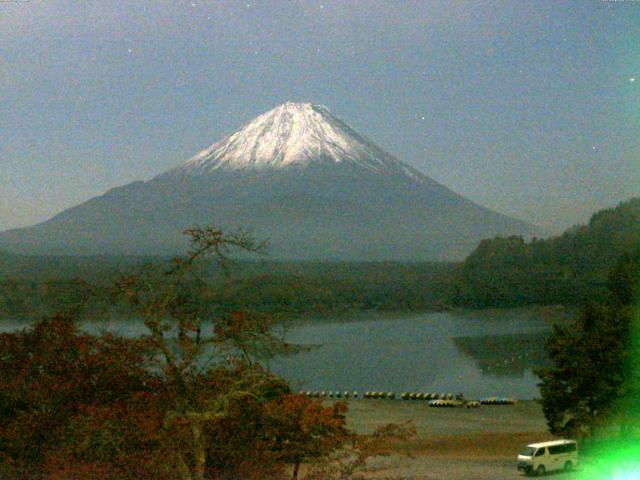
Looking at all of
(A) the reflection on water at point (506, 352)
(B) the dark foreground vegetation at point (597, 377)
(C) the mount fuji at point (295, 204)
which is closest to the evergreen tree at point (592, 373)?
(B) the dark foreground vegetation at point (597, 377)

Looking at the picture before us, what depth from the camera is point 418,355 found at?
50844mm

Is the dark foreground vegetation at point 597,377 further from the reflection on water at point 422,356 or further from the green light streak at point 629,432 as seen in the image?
the reflection on water at point 422,356

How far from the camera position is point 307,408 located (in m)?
9.41

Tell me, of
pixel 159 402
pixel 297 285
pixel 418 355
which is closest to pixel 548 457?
pixel 159 402

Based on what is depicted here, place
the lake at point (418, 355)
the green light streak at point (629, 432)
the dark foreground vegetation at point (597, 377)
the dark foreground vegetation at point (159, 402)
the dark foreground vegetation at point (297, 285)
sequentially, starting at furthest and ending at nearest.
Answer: the dark foreground vegetation at point (297, 285)
the lake at point (418, 355)
the dark foreground vegetation at point (597, 377)
the green light streak at point (629, 432)
the dark foreground vegetation at point (159, 402)

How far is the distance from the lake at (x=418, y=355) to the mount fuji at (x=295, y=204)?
94185 mm

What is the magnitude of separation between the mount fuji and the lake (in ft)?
309

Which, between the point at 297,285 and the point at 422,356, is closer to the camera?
the point at 422,356

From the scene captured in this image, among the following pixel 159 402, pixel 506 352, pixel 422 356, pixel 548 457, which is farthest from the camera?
pixel 506 352

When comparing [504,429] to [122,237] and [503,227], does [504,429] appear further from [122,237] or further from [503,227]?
[503,227]

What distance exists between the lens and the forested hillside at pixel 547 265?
93188 mm

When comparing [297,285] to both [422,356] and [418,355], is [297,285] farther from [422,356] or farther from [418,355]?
[422,356]

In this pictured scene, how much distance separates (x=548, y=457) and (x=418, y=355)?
3539 cm

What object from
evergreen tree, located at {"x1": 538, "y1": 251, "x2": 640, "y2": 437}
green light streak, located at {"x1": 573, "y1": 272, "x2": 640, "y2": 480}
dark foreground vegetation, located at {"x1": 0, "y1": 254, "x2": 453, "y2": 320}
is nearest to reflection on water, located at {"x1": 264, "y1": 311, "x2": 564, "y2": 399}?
dark foreground vegetation, located at {"x1": 0, "y1": 254, "x2": 453, "y2": 320}
